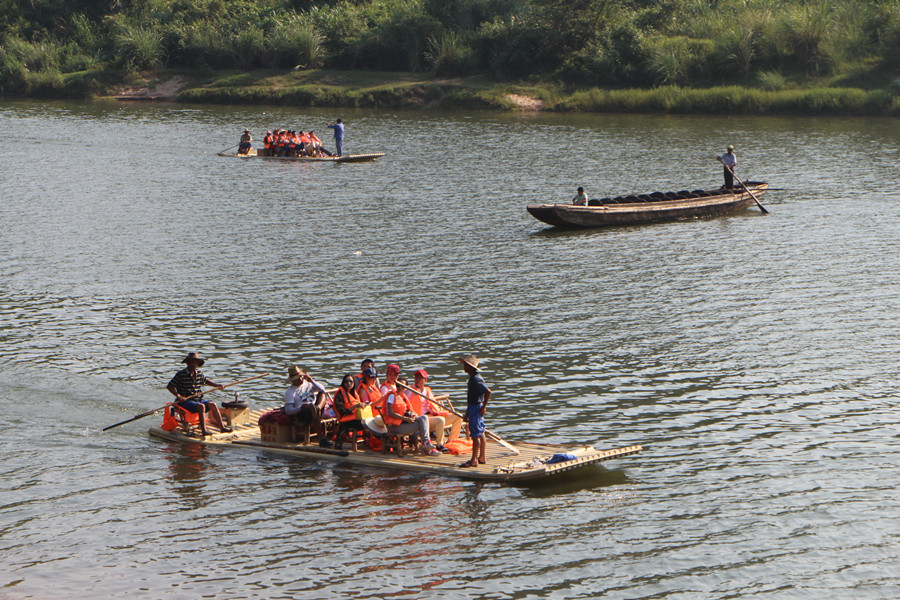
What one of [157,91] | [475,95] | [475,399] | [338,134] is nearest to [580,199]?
[338,134]

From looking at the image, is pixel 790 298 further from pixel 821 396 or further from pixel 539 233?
pixel 539 233

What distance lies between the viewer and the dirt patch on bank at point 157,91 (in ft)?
282

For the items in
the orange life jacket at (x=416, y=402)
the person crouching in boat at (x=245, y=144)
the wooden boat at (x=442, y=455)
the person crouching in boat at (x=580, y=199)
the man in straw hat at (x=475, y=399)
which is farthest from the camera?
the person crouching in boat at (x=245, y=144)

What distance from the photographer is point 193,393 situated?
19984mm

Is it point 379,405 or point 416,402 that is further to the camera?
point 379,405

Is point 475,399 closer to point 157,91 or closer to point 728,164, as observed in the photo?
point 728,164

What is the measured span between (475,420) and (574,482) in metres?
2.04

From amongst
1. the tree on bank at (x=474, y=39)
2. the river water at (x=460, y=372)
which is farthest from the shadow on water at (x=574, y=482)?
the tree on bank at (x=474, y=39)

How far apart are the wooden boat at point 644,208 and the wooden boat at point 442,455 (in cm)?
2019

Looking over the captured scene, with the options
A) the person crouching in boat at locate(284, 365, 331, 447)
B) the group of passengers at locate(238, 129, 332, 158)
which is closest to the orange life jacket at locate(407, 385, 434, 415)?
the person crouching in boat at locate(284, 365, 331, 447)

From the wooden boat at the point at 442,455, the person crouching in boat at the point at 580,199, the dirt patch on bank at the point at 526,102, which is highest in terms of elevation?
the dirt patch on bank at the point at 526,102

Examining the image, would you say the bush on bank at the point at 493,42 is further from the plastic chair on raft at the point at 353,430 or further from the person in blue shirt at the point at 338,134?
the plastic chair on raft at the point at 353,430

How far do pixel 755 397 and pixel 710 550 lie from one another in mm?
7060

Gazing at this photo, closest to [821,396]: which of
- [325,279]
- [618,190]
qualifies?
[325,279]
